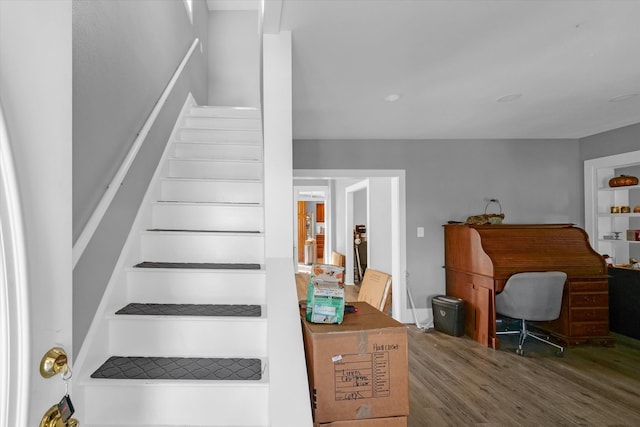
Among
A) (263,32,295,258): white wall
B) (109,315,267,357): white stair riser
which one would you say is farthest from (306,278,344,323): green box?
(263,32,295,258): white wall

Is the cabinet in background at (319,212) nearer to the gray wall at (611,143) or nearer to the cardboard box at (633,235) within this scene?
the gray wall at (611,143)

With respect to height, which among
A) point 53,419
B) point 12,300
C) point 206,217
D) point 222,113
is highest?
point 222,113

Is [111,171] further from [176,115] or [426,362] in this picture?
[426,362]

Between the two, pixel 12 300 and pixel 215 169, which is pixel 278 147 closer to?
pixel 215 169

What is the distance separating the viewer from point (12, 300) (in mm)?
534

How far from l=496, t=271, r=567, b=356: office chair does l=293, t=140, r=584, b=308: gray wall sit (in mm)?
1296

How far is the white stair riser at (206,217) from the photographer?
234 centimetres

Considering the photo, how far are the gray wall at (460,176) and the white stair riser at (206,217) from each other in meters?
2.48

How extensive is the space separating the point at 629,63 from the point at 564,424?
2.48m

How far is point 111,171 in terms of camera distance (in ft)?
6.08

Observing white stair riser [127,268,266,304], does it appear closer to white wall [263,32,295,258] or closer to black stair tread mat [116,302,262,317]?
black stair tread mat [116,302,262,317]

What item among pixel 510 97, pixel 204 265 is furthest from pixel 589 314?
pixel 204 265

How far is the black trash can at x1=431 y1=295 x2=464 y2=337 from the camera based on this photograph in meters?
4.11

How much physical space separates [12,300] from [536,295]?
395 cm
